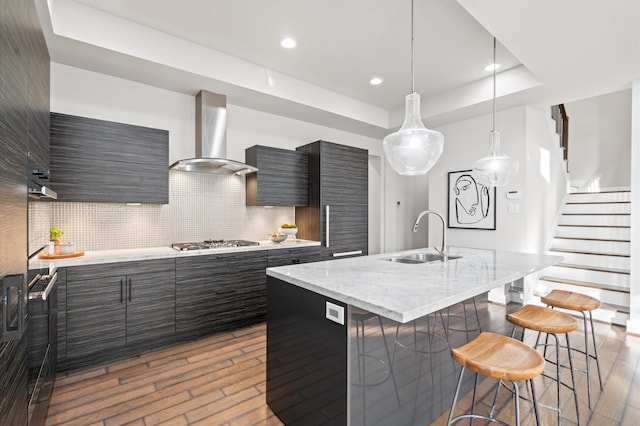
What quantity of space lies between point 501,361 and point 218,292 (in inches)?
102

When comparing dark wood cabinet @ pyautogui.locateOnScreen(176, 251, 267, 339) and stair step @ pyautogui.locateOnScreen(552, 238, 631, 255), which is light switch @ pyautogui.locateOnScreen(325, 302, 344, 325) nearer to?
dark wood cabinet @ pyautogui.locateOnScreen(176, 251, 267, 339)

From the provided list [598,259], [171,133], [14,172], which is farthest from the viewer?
[598,259]

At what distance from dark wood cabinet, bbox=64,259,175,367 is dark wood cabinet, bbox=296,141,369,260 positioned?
1.86 metres

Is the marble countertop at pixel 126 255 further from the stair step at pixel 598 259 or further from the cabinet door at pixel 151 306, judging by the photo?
the stair step at pixel 598 259

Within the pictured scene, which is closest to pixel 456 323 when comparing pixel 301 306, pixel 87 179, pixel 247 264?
pixel 301 306

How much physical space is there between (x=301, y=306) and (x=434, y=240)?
398cm

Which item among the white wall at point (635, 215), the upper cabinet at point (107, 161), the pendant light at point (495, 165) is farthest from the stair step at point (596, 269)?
the upper cabinet at point (107, 161)

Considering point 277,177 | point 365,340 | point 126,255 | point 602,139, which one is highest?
point 602,139

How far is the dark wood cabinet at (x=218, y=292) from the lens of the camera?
2.97 metres

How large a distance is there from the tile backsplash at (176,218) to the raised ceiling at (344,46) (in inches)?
44.1

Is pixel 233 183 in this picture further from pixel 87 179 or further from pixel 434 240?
pixel 434 240

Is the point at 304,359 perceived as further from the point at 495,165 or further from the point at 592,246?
the point at 592,246

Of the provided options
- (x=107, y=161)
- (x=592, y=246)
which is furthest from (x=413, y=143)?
(x=592, y=246)

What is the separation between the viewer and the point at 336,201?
4176 mm
